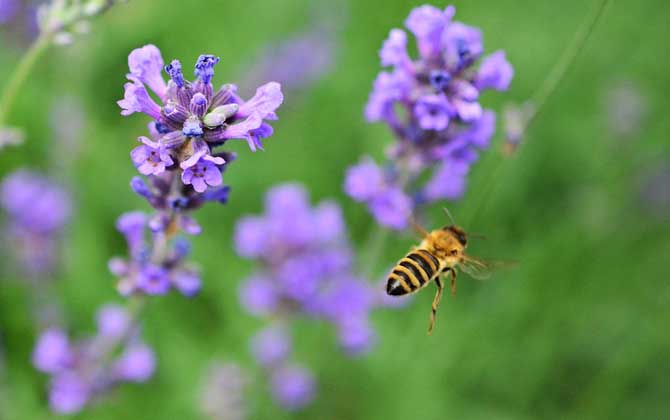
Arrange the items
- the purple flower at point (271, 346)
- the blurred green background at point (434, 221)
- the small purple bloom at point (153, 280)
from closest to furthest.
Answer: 1. the small purple bloom at point (153, 280)
2. the purple flower at point (271, 346)
3. the blurred green background at point (434, 221)

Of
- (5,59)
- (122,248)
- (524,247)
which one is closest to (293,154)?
(122,248)

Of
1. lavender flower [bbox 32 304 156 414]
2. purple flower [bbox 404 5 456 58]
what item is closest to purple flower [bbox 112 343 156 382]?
lavender flower [bbox 32 304 156 414]

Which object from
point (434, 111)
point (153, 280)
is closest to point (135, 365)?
point (153, 280)

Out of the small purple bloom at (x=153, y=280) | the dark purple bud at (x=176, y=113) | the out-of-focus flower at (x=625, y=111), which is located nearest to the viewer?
the dark purple bud at (x=176, y=113)

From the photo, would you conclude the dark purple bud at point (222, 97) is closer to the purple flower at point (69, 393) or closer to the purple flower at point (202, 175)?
the purple flower at point (202, 175)

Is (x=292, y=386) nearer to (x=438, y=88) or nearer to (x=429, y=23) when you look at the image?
(x=438, y=88)

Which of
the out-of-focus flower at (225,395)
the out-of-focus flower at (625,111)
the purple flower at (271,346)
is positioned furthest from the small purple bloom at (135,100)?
the out-of-focus flower at (625,111)
